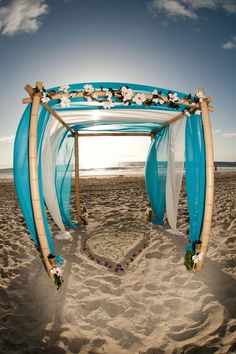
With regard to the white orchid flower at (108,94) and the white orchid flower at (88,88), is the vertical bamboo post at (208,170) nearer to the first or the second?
the white orchid flower at (108,94)

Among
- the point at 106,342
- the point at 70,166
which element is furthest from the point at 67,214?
the point at 106,342

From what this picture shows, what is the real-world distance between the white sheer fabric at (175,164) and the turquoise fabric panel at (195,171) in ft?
1.79

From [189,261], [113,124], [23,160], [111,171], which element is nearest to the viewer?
[23,160]

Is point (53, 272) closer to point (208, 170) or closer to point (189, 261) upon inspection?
point (189, 261)

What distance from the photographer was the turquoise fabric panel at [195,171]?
144 inches

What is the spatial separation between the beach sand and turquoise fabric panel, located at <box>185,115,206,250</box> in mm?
785

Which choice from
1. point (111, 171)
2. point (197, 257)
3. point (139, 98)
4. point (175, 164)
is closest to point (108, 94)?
point (139, 98)

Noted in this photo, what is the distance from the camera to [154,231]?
18.1ft

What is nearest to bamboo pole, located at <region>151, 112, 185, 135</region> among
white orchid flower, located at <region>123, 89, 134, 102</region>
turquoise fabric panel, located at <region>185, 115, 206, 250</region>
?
turquoise fabric panel, located at <region>185, 115, 206, 250</region>

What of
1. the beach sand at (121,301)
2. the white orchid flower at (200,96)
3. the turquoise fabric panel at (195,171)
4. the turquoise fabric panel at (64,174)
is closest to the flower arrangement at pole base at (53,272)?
the beach sand at (121,301)

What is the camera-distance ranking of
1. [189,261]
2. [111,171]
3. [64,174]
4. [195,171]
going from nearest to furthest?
[189,261]
[195,171]
[64,174]
[111,171]

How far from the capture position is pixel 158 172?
5719mm

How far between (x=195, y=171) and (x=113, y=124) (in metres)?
2.56

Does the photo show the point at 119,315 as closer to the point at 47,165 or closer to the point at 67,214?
the point at 47,165
